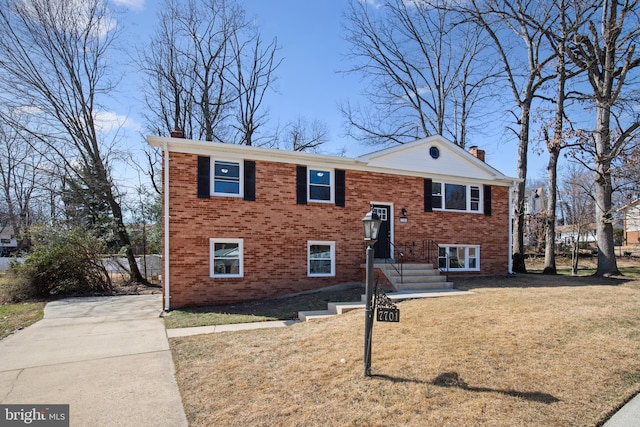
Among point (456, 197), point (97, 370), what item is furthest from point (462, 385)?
point (456, 197)

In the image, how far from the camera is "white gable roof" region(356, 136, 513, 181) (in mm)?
13148

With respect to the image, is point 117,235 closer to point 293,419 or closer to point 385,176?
point 385,176

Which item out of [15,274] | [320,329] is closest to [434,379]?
[320,329]

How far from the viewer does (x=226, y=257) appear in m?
11.1

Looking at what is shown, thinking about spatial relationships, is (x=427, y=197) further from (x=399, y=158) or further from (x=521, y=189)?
(x=521, y=189)

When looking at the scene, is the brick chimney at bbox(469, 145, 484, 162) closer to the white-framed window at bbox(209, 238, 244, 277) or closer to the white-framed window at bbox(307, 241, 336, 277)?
the white-framed window at bbox(307, 241, 336, 277)

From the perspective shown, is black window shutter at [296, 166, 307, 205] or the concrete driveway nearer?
the concrete driveway

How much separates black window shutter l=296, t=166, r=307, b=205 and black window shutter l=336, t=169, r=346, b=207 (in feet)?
3.87

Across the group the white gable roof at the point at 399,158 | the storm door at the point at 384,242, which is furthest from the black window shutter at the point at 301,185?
the storm door at the point at 384,242

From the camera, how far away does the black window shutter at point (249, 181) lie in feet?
37.2

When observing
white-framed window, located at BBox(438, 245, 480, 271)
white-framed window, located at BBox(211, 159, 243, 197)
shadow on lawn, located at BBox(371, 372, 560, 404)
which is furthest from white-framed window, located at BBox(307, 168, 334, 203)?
shadow on lawn, located at BBox(371, 372, 560, 404)

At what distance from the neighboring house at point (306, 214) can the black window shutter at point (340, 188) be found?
0.11ft

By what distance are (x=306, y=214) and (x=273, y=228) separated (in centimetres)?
123

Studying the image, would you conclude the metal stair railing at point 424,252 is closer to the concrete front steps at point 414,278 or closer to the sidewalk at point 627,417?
the concrete front steps at point 414,278
